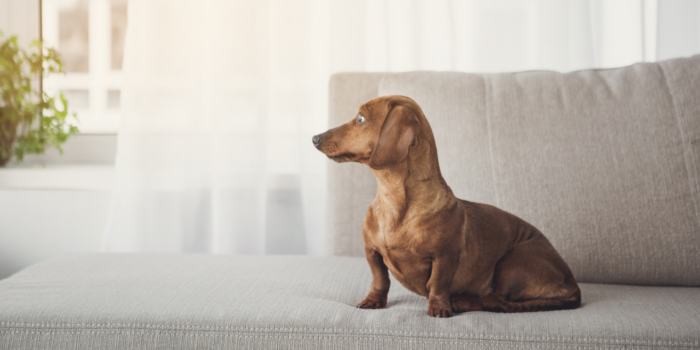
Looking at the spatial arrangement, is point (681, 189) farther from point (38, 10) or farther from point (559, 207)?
point (38, 10)

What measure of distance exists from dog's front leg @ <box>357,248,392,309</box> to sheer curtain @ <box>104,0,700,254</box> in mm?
856

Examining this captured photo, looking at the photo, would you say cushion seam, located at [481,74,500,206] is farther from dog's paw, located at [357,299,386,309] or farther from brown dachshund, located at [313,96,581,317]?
dog's paw, located at [357,299,386,309]

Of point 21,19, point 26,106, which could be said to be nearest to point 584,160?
point 26,106

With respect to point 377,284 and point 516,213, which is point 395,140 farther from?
point 516,213

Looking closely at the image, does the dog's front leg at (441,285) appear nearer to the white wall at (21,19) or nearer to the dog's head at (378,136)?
the dog's head at (378,136)

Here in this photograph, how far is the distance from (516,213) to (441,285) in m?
0.43

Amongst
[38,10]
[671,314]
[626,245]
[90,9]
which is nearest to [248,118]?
[90,9]

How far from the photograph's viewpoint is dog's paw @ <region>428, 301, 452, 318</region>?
0.79m

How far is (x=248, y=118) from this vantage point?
1.70 m

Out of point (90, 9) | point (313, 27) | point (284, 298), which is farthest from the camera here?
point (90, 9)

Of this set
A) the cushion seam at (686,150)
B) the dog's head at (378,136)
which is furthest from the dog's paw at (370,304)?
the cushion seam at (686,150)

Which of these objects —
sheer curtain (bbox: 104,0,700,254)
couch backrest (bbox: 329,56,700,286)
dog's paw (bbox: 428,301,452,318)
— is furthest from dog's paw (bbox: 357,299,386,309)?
sheer curtain (bbox: 104,0,700,254)

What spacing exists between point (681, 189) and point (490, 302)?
0.60 meters

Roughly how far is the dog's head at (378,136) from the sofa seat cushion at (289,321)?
26cm
